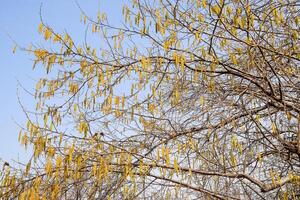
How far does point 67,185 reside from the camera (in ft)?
8.18

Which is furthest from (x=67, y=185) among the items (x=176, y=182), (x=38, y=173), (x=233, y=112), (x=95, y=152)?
(x=233, y=112)

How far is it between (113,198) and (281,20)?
197 cm

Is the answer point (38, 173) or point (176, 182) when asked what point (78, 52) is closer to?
point (38, 173)

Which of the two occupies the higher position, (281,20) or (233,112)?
(281,20)

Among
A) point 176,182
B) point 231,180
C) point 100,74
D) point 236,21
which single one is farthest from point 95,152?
point 236,21

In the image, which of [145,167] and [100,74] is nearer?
[145,167]

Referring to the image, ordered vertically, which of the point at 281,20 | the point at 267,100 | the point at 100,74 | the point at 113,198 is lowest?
the point at 113,198

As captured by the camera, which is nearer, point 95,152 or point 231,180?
point 95,152

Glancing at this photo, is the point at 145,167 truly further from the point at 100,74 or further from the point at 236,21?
the point at 236,21

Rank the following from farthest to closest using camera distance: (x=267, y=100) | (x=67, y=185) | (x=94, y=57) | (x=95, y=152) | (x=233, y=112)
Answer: (x=233, y=112), (x=94, y=57), (x=267, y=100), (x=67, y=185), (x=95, y=152)

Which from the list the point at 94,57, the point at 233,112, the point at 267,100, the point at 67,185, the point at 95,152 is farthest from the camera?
the point at 233,112

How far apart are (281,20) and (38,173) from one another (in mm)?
2189

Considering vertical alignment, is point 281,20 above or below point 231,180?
above

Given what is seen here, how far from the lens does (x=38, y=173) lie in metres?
2.37
